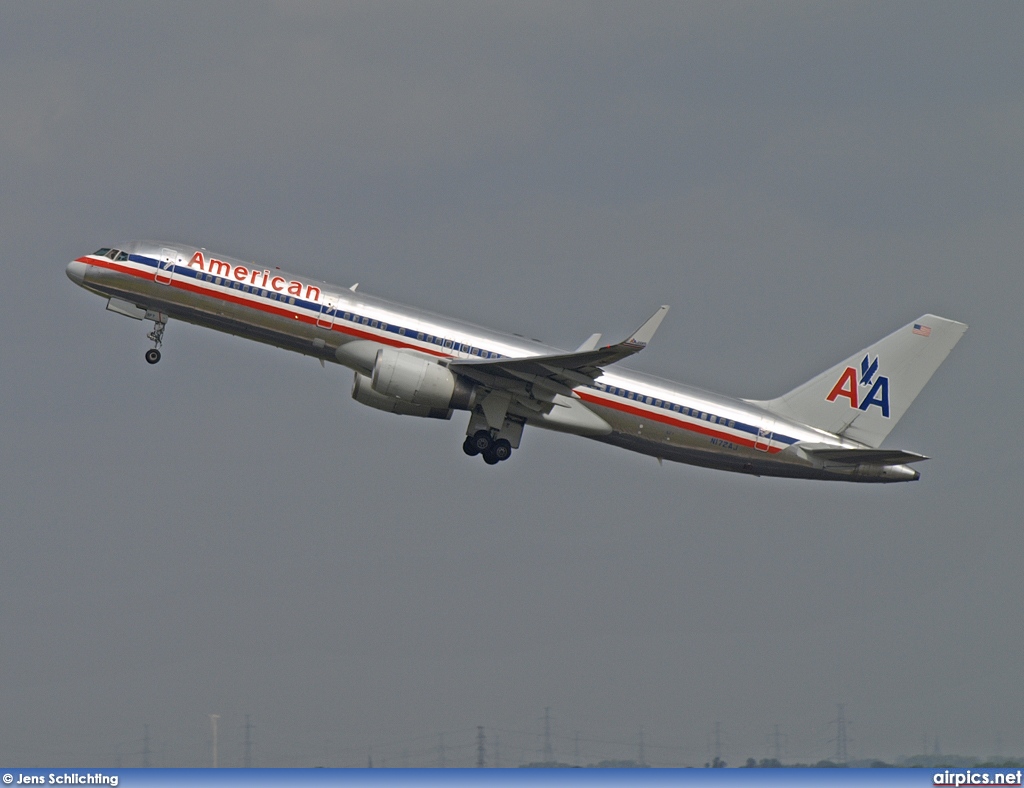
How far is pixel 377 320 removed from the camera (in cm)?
5053

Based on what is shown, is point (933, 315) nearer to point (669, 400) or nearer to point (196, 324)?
point (669, 400)

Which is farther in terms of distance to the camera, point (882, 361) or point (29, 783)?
point (882, 361)

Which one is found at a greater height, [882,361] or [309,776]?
[882,361]

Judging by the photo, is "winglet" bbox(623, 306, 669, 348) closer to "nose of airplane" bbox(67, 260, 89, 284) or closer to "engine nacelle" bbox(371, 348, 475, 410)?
"engine nacelle" bbox(371, 348, 475, 410)

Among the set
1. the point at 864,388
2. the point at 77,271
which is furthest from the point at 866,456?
the point at 77,271

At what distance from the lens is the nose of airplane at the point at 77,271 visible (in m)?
52.1

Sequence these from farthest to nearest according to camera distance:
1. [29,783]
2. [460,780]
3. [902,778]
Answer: [902,778] < [460,780] < [29,783]

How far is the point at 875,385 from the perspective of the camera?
57281 millimetres

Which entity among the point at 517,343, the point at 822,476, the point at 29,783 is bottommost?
the point at 29,783

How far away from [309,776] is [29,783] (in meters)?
14.5

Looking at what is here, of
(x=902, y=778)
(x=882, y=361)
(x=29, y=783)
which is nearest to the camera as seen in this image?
(x=29, y=783)

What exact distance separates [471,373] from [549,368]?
2.91 meters

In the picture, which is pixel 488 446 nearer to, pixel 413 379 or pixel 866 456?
pixel 413 379

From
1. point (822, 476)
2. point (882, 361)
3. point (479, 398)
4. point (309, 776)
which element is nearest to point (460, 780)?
point (309, 776)
